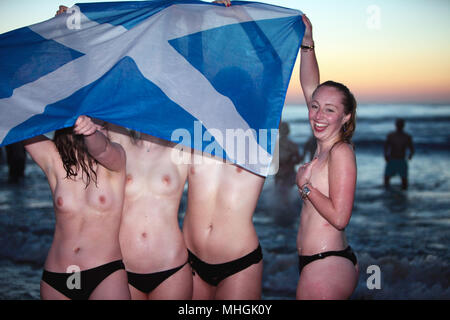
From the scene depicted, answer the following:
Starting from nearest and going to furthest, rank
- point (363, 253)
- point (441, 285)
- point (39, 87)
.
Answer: point (39, 87) < point (441, 285) < point (363, 253)

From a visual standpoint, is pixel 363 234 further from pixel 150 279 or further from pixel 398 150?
pixel 150 279

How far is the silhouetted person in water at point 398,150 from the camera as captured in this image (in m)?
11.9

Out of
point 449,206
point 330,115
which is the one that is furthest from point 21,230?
point 449,206

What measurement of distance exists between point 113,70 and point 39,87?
1.64 ft

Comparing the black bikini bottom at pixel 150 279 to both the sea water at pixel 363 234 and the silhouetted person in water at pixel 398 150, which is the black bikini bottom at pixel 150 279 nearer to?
the sea water at pixel 363 234

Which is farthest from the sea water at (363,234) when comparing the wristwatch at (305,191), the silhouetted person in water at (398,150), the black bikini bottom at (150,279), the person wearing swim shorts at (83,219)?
the wristwatch at (305,191)

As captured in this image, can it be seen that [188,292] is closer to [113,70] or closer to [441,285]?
[113,70]

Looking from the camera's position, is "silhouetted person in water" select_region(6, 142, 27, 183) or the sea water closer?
the sea water

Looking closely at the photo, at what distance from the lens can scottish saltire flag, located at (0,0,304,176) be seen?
3100mm

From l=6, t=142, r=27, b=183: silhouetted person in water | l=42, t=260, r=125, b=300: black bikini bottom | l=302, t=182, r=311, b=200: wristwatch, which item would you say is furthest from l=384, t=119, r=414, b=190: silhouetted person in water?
l=6, t=142, r=27, b=183: silhouetted person in water

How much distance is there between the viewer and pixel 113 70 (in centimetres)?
319

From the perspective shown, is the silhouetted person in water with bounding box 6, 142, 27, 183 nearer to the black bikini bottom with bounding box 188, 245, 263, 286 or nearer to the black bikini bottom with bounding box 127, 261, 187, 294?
the black bikini bottom with bounding box 127, 261, 187, 294

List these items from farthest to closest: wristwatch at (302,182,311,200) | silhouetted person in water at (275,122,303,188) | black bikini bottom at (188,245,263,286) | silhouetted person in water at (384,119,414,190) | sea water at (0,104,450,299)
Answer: silhouetted person in water at (384,119,414,190) < silhouetted person in water at (275,122,303,188) < sea water at (0,104,450,299) < black bikini bottom at (188,245,263,286) < wristwatch at (302,182,311,200)

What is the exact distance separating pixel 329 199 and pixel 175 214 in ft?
3.87
